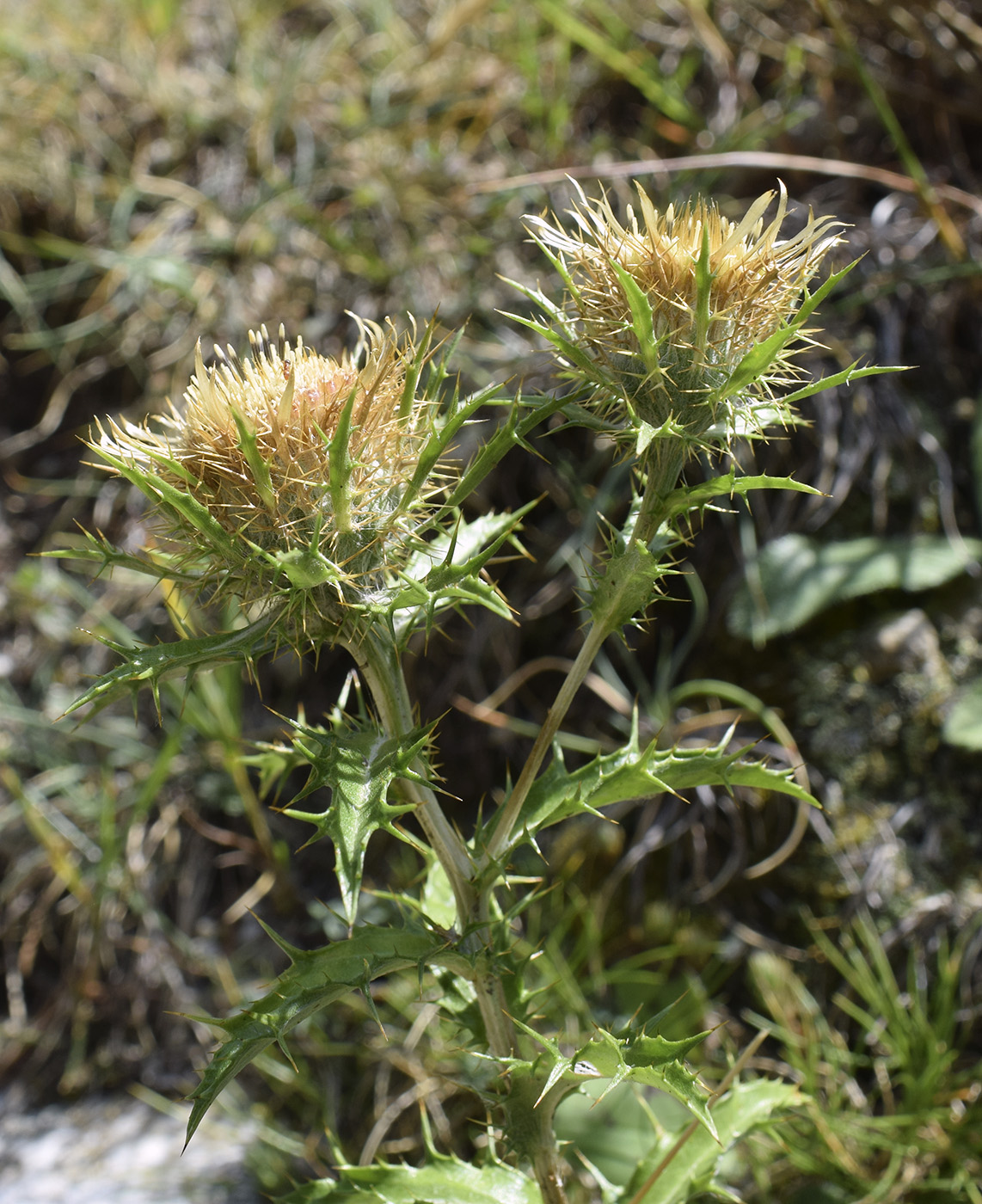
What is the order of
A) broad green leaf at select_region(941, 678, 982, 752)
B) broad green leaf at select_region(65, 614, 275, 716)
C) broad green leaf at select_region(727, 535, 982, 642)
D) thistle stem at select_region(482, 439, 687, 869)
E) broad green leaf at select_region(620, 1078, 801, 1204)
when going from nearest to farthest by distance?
broad green leaf at select_region(65, 614, 275, 716)
thistle stem at select_region(482, 439, 687, 869)
broad green leaf at select_region(620, 1078, 801, 1204)
broad green leaf at select_region(941, 678, 982, 752)
broad green leaf at select_region(727, 535, 982, 642)

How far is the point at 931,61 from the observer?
3.35m

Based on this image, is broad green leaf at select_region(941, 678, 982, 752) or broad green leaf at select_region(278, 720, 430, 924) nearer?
broad green leaf at select_region(278, 720, 430, 924)

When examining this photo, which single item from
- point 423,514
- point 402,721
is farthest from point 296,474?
point 402,721

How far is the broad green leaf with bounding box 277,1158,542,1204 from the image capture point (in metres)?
1.45

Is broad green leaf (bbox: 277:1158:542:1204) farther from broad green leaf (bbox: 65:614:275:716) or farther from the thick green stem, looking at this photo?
broad green leaf (bbox: 65:614:275:716)

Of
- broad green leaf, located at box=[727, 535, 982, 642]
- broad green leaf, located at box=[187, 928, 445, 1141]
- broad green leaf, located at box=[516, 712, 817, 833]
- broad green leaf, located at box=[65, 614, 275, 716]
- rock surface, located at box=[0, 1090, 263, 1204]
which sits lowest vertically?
rock surface, located at box=[0, 1090, 263, 1204]

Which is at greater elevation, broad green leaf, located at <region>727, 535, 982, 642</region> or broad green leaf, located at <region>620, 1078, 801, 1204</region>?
broad green leaf, located at <region>727, 535, 982, 642</region>

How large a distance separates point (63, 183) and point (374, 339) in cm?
357

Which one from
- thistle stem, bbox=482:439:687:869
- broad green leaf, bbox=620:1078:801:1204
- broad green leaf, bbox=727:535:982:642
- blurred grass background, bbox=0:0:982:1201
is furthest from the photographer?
broad green leaf, bbox=727:535:982:642

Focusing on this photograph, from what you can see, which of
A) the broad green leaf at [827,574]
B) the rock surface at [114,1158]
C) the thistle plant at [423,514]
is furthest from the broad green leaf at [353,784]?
the rock surface at [114,1158]

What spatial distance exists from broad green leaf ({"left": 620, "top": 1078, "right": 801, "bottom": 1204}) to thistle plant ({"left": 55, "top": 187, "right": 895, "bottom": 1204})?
1.14 ft

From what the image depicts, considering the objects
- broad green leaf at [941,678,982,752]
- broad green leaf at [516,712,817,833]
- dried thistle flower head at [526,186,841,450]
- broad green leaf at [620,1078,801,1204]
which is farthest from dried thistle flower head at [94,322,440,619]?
Answer: broad green leaf at [941,678,982,752]

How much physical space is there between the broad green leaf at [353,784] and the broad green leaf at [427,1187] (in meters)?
0.58

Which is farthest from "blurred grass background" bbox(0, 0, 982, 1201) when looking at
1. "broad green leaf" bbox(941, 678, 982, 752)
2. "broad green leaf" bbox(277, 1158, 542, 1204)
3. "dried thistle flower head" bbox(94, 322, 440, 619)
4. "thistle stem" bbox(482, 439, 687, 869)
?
"dried thistle flower head" bbox(94, 322, 440, 619)
